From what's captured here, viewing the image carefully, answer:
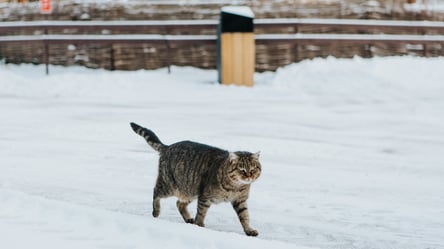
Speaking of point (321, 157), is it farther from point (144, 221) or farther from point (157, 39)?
point (157, 39)

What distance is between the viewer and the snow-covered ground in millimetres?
7145

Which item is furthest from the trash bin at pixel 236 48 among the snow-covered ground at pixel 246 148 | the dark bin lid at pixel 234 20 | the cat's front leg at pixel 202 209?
the cat's front leg at pixel 202 209

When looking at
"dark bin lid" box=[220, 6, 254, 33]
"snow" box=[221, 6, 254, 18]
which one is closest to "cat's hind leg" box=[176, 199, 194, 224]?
"dark bin lid" box=[220, 6, 254, 33]

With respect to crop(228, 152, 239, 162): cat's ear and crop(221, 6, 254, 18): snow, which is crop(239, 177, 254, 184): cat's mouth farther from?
crop(221, 6, 254, 18): snow

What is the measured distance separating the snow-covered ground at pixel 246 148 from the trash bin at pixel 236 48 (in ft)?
2.23

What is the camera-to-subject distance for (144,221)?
23.0ft

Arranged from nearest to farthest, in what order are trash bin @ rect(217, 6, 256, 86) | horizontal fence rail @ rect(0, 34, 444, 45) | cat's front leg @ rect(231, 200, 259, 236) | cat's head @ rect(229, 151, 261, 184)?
1. cat's head @ rect(229, 151, 261, 184)
2. cat's front leg @ rect(231, 200, 259, 236)
3. trash bin @ rect(217, 6, 256, 86)
4. horizontal fence rail @ rect(0, 34, 444, 45)

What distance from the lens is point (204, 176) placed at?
23.8ft

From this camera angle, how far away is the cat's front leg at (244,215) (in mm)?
7102

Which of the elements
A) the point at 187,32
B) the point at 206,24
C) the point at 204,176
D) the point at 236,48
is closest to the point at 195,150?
the point at 204,176

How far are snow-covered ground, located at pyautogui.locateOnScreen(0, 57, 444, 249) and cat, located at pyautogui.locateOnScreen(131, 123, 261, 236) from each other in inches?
11.0

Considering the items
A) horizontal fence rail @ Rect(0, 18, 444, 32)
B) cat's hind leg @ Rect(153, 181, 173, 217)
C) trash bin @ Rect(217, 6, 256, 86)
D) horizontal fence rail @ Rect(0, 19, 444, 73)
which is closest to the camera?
cat's hind leg @ Rect(153, 181, 173, 217)

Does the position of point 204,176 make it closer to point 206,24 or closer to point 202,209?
point 202,209

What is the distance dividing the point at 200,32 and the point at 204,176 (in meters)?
16.2
